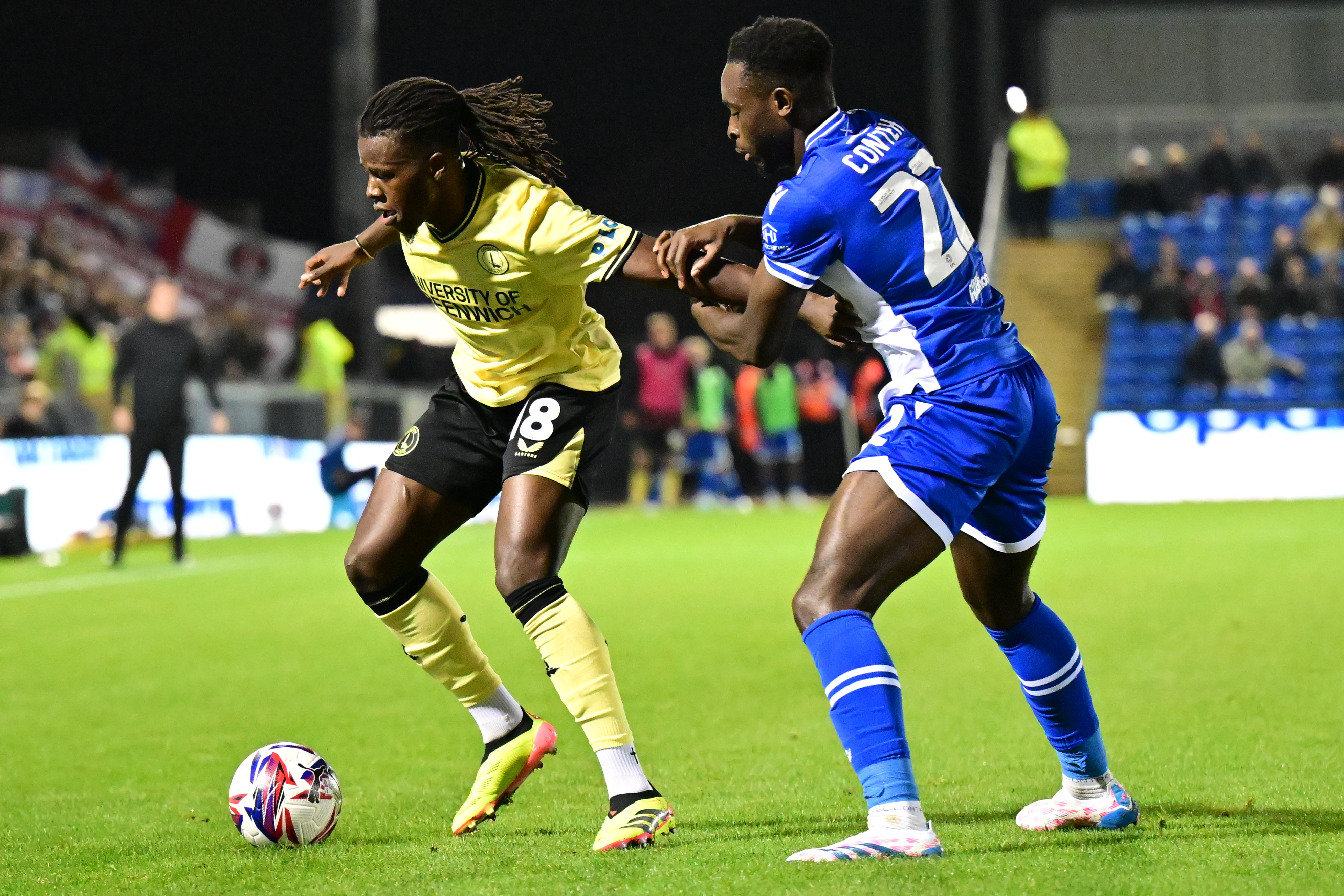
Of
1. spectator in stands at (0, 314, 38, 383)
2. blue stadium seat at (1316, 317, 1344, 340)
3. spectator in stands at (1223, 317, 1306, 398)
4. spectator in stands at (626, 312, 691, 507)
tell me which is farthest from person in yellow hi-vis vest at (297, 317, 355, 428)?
blue stadium seat at (1316, 317, 1344, 340)

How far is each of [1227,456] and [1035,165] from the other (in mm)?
6590

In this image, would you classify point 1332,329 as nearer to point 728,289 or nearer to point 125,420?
point 125,420

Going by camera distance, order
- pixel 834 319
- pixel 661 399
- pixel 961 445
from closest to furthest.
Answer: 1. pixel 961 445
2. pixel 834 319
3. pixel 661 399

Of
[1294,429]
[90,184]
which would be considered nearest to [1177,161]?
[1294,429]

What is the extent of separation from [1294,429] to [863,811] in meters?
17.4

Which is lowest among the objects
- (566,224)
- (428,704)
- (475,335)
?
(428,704)

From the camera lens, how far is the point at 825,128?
404 cm

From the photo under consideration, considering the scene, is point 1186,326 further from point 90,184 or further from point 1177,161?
point 90,184

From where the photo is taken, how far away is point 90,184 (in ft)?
93.0

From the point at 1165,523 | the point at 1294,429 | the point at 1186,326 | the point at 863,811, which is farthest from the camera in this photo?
the point at 1186,326

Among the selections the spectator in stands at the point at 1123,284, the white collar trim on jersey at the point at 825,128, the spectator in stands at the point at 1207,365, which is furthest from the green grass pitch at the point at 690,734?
the spectator in stands at the point at 1123,284

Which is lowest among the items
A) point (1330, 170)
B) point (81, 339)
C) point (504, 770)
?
point (81, 339)

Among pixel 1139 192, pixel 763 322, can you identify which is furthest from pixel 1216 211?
pixel 763 322

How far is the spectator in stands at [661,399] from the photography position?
22422 millimetres
